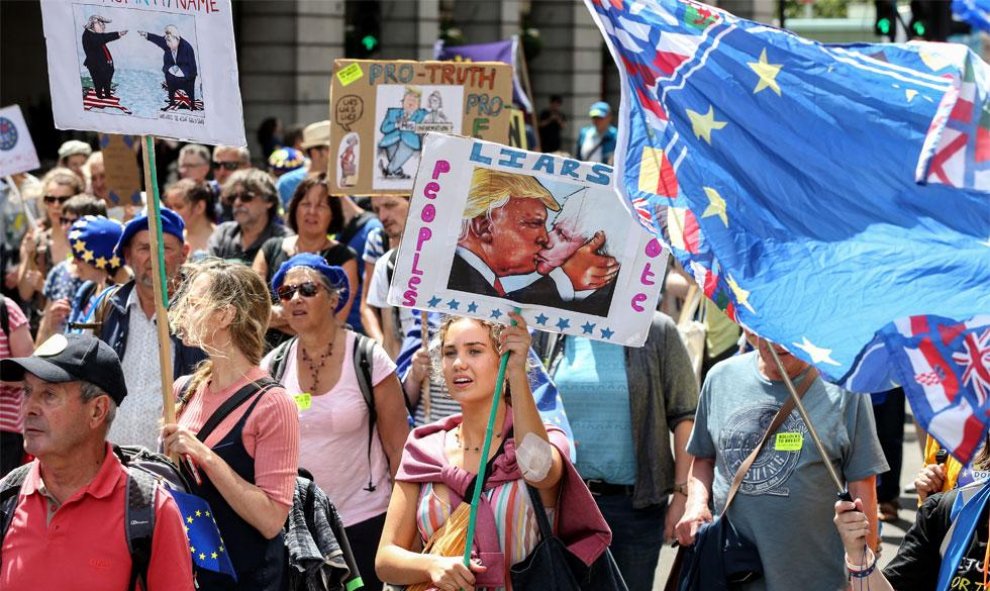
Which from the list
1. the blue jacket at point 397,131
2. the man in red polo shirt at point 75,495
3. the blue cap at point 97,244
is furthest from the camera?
the blue jacket at point 397,131

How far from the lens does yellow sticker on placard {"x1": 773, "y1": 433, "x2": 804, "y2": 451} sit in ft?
17.9

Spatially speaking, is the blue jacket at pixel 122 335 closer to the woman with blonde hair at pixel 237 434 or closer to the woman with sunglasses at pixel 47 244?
the woman with blonde hair at pixel 237 434

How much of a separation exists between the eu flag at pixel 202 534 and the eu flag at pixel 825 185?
4.78ft

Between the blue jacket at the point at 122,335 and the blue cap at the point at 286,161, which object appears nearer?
the blue jacket at the point at 122,335

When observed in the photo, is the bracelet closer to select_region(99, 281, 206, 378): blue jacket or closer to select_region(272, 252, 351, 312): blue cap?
select_region(272, 252, 351, 312): blue cap

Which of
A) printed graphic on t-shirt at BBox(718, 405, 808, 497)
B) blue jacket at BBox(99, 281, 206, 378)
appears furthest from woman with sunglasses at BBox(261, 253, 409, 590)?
printed graphic on t-shirt at BBox(718, 405, 808, 497)

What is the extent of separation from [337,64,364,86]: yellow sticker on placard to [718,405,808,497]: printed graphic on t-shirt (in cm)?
362

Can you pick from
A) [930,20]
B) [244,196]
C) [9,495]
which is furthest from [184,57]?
[930,20]

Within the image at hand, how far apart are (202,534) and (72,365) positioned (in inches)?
25.0

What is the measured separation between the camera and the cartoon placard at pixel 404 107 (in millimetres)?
8469

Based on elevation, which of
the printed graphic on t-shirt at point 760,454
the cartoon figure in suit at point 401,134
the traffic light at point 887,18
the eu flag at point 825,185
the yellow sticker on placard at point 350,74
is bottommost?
the traffic light at point 887,18

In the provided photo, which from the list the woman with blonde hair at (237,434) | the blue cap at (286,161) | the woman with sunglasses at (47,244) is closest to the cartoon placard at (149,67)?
the woman with blonde hair at (237,434)

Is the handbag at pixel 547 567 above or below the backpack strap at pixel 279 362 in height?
above

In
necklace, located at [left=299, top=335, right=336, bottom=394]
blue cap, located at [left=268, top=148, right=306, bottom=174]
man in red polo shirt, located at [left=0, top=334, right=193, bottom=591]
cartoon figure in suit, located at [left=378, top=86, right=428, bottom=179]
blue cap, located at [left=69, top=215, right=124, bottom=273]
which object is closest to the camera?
man in red polo shirt, located at [left=0, top=334, right=193, bottom=591]
